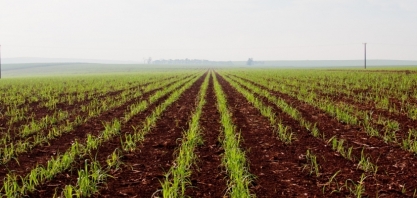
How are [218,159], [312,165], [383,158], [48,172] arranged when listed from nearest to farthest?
1. [48,172]
2. [312,165]
3. [383,158]
4. [218,159]

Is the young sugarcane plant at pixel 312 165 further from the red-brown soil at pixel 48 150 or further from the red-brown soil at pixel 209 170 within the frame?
the red-brown soil at pixel 48 150

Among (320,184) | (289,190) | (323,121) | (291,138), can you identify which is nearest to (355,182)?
(320,184)

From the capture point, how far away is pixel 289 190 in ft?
17.1

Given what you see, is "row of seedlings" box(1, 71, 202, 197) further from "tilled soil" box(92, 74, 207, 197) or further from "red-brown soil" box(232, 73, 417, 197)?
"red-brown soil" box(232, 73, 417, 197)

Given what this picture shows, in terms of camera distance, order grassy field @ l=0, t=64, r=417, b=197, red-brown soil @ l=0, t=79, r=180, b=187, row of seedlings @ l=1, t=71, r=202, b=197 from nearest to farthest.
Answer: row of seedlings @ l=1, t=71, r=202, b=197
grassy field @ l=0, t=64, r=417, b=197
red-brown soil @ l=0, t=79, r=180, b=187

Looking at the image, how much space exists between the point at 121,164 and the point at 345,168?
14.0 feet

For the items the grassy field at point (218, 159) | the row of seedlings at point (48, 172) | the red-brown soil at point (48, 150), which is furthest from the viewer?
the red-brown soil at point (48, 150)

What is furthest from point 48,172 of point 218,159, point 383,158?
point 383,158

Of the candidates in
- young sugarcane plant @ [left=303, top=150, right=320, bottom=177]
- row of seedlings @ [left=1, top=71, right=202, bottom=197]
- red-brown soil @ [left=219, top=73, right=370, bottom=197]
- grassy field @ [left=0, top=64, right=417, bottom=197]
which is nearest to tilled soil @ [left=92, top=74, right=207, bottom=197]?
grassy field @ [left=0, top=64, right=417, bottom=197]

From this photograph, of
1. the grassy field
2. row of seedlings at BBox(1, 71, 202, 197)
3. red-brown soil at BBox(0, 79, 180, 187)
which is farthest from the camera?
red-brown soil at BBox(0, 79, 180, 187)

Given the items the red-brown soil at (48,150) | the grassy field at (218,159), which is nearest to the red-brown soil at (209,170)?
the grassy field at (218,159)

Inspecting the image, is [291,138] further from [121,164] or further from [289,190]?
[121,164]

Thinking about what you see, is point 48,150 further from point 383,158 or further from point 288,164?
point 383,158

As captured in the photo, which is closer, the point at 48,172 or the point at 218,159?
the point at 48,172
